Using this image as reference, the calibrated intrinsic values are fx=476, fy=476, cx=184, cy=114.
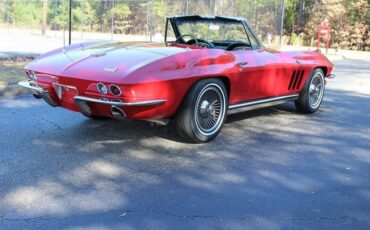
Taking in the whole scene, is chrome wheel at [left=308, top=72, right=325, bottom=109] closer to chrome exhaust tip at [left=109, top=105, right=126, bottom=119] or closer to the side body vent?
the side body vent

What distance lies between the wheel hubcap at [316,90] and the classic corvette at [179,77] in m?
0.54

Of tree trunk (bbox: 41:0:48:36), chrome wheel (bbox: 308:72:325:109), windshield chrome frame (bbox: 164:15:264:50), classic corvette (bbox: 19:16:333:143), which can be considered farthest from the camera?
tree trunk (bbox: 41:0:48:36)

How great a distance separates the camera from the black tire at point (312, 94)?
6855 millimetres

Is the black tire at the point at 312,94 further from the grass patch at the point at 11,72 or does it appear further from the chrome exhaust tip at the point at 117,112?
the grass patch at the point at 11,72

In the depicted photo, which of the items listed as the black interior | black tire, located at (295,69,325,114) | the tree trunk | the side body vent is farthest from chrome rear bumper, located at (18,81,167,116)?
the tree trunk

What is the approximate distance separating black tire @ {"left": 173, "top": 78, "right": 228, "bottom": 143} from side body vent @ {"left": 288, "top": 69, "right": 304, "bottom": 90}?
4.97ft

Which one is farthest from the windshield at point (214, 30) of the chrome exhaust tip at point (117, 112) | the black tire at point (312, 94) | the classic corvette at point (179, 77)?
the chrome exhaust tip at point (117, 112)

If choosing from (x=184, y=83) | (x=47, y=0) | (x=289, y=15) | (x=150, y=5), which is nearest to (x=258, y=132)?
(x=184, y=83)

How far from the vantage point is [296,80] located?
6598 millimetres

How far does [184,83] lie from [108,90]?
0.79 m

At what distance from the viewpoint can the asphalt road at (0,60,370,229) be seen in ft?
11.0

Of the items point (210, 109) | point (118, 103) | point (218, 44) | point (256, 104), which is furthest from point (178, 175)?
point (218, 44)

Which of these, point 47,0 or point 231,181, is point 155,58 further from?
point 47,0

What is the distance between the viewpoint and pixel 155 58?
186 inches
